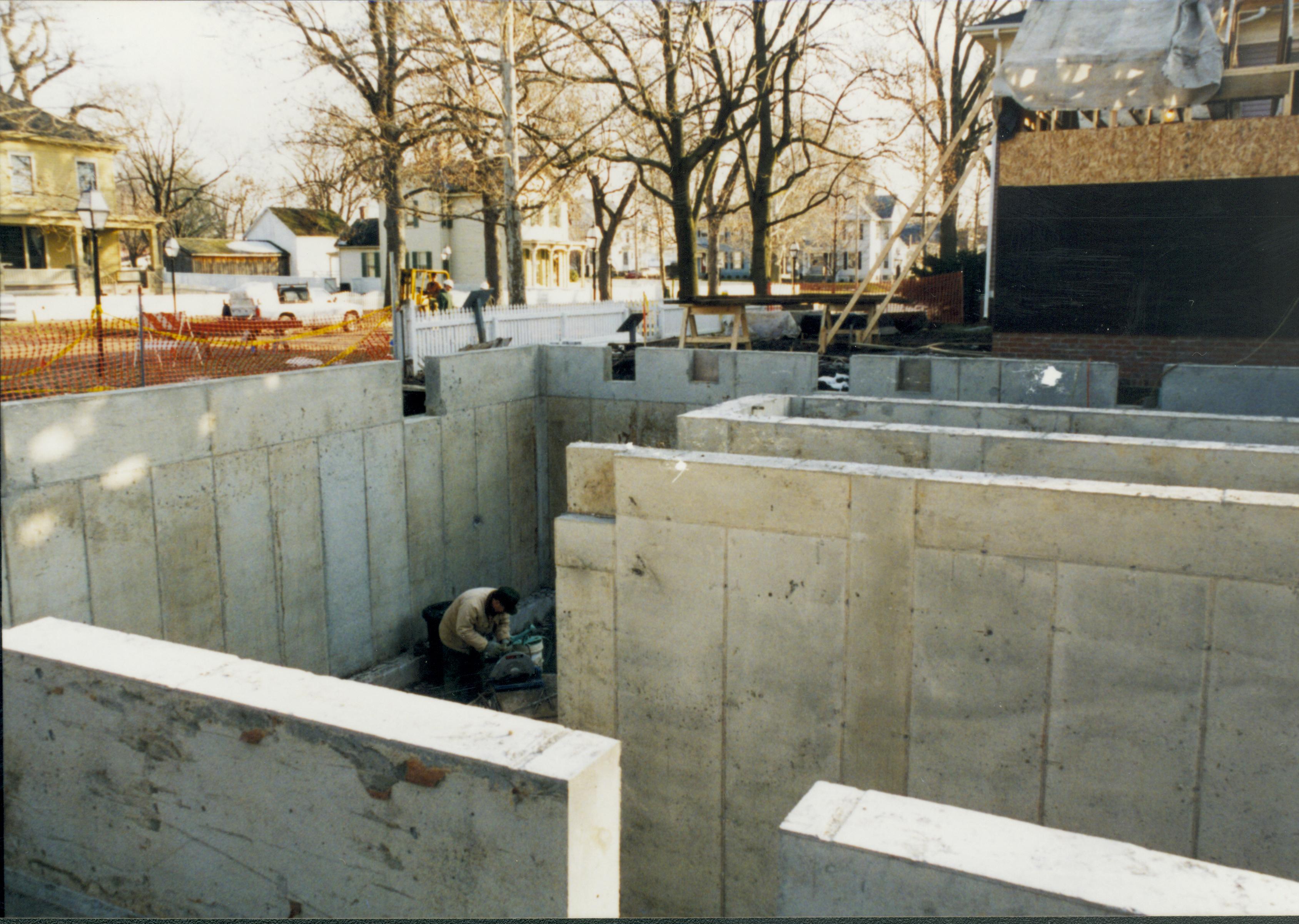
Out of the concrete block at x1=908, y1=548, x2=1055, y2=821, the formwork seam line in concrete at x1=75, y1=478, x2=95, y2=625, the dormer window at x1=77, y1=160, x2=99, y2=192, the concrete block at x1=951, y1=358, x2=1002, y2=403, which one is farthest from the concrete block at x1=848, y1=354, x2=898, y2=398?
the dormer window at x1=77, y1=160, x2=99, y2=192

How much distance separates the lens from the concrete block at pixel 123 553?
931 centimetres

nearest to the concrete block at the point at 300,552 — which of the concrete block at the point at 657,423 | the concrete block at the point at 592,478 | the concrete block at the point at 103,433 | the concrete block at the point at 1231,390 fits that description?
the concrete block at the point at 103,433

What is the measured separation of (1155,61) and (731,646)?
13.2 metres

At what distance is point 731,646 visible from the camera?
23.2 feet

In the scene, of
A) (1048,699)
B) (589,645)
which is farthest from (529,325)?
(1048,699)

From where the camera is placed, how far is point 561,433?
1591cm

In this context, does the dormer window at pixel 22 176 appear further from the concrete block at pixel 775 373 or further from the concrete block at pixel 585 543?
the concrete block at pixel 585 543

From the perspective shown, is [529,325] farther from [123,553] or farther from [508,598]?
[123,553]

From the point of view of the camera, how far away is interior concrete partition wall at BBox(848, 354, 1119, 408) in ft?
41.4

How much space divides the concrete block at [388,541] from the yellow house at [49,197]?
3719 cm

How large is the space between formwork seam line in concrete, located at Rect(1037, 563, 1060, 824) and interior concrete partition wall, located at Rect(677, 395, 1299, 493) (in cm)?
190

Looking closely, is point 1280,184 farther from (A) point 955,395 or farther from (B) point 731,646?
(B) point 731,646

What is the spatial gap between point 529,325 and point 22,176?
3436 centimetres

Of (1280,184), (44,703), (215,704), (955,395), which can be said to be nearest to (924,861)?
(215,704)
